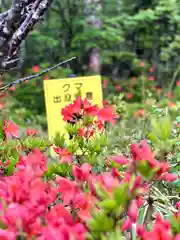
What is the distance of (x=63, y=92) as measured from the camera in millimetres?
4094

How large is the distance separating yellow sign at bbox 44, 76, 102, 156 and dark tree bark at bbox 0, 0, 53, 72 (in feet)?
6.80

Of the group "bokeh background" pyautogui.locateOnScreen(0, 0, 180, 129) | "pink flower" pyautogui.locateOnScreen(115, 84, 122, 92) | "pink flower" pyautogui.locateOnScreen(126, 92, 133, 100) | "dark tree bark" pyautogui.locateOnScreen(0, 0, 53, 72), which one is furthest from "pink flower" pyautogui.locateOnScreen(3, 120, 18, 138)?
"pink flower" pyautogui.locateOnScreen(115, 84, 122, 92)

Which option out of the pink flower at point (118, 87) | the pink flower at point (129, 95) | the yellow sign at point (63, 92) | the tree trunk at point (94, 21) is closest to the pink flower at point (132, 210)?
the yellow sign at point (63, 92)

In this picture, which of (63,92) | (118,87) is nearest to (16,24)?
(63,92)

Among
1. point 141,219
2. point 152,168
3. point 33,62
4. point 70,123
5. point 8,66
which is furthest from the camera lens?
point 33,62

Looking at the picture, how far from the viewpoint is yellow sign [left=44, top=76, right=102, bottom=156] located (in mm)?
4031

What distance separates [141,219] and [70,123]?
0.54m

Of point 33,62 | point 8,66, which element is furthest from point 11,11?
point 33,62

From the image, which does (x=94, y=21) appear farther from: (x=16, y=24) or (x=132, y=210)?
(x=132, y=210)

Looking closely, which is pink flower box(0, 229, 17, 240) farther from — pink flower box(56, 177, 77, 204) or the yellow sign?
the yellow sign

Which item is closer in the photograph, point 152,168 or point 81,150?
point 152,168

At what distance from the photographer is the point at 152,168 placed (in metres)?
1.00

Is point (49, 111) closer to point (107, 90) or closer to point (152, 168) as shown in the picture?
point (152, 168)

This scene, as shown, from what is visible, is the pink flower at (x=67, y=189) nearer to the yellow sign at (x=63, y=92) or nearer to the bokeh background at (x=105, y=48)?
the yellow sign at (x=63, y=92)
